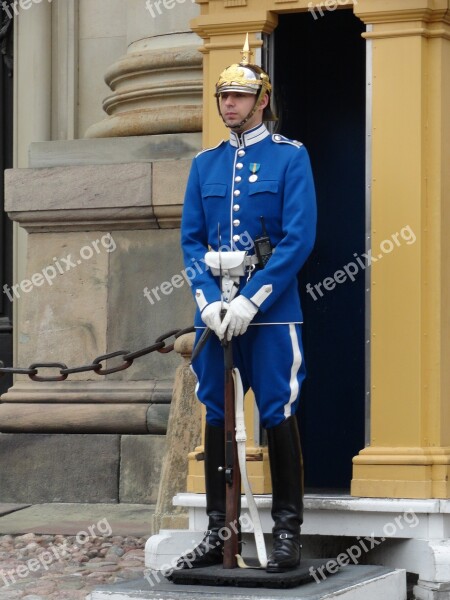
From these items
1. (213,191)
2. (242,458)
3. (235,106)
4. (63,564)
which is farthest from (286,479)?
(63,564)

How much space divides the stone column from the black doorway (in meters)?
2.08

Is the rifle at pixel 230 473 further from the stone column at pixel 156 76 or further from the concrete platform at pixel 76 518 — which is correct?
the stone column at pixel 156 76

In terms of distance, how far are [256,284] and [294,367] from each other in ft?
1.08

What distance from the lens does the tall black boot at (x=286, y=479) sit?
6.04 m

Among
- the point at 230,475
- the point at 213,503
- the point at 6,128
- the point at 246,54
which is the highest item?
the point at 6,128

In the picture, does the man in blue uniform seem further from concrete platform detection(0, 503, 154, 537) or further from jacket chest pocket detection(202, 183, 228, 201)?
concrete platform detection(0, 503, 154, 537)

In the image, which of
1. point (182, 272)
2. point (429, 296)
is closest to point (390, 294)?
point (429, 296)

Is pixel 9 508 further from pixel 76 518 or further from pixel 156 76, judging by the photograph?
pixel 156 76

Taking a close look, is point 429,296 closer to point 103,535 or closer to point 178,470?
point 178,470

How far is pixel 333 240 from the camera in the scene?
24.0 feet

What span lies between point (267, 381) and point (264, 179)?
70 cm

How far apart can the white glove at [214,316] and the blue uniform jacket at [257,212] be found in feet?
0.16

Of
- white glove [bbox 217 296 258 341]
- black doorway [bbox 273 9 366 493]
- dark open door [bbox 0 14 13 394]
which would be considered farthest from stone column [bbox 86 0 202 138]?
white glove [bbox 217 296 258 341]

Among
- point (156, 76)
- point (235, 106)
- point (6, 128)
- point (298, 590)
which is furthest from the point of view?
point (6, 128)
